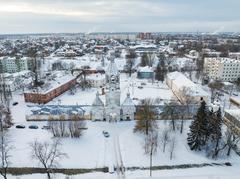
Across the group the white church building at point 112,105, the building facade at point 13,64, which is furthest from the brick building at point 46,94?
the building facade at point 13,64

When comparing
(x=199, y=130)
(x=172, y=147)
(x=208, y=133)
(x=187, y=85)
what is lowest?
(x=172, y=147)

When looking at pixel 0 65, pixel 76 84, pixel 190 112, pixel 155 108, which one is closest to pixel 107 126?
pixel 155 108

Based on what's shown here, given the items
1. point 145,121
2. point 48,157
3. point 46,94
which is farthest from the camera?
point 46,94

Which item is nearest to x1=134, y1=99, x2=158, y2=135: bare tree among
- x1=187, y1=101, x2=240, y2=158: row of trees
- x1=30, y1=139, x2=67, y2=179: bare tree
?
x1=187, y1=101, x2=240, y2=158: row of trees

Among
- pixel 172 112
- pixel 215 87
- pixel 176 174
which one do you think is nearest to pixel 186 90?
pixel 215 87

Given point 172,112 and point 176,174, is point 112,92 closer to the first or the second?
point 172,112

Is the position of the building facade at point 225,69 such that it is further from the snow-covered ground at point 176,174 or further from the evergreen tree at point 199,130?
the snow-covered ground at point 176,174

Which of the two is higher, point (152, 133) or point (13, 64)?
point (13, 64)

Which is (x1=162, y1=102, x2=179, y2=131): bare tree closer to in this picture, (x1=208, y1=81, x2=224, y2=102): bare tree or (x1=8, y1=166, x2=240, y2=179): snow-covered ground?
(x1=8, y1=166, x2=240, y2=179): snow-covered ground

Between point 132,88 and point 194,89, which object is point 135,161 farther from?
point 132,88
